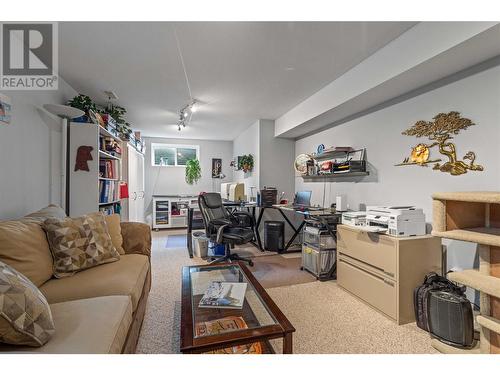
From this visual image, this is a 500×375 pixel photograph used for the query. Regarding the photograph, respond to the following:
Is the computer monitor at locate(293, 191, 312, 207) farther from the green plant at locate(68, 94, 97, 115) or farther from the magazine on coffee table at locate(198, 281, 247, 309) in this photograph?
the green plant at locate(68, 94, 97, 115)

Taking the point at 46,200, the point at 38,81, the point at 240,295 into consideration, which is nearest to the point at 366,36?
the point at 240,295

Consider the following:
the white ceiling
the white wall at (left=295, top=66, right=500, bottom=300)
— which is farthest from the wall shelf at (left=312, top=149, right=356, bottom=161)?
the white ceiling

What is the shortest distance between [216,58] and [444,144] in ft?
7.20

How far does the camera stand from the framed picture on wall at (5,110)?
183 centimetres

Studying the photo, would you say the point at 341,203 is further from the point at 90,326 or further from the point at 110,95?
the point at 110,95

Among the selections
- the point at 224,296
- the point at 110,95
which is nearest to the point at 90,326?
the point at 224,296

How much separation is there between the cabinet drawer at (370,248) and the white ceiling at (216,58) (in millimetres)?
1697

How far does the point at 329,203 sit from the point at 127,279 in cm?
294

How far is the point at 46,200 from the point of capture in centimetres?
249

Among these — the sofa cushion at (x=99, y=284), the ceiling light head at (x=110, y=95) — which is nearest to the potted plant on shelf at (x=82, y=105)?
the ceiling light head at (x=110, y=95)

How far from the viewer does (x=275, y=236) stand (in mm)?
3928

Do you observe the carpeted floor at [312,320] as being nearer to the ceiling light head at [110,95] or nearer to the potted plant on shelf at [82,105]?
the potted plant on shelf at [82,105]

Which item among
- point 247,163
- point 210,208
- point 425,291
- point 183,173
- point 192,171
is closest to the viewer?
point 425,291
